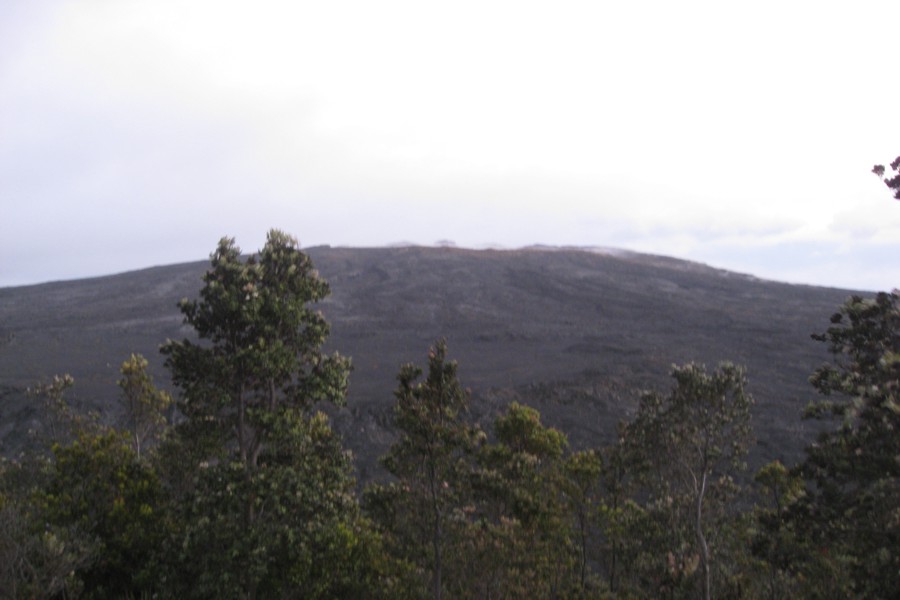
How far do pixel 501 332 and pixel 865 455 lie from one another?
43999mm

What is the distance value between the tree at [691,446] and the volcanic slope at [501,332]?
17.4 meters

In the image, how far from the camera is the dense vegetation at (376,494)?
8117 mm

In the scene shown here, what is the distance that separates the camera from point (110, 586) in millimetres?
10922

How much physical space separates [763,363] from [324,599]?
4046cm

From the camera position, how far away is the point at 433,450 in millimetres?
10625

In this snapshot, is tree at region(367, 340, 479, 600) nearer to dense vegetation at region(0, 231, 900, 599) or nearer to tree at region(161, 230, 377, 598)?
dense vegetation at region(0, 231, 900, 599)

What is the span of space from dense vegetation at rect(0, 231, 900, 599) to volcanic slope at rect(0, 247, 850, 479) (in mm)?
17422

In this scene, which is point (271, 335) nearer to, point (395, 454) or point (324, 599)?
point (395, 454)

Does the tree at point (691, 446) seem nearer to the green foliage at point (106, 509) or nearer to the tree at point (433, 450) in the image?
the tree at point (433, 450)

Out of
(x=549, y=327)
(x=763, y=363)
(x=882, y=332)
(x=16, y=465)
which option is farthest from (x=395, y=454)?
(x=549, y=327)

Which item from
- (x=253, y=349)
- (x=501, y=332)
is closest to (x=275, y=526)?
(x=253, y=349)

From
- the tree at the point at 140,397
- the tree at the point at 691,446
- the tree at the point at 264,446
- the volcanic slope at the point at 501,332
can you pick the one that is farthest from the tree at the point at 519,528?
the volcanic slope at the point at 501,332

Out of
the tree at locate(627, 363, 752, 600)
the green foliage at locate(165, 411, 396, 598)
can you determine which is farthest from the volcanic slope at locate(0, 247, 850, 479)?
the green foliage at locate(165, 411, 396, 598)

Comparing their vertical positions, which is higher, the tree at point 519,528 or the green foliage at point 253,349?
the green foliage at point 253,349
